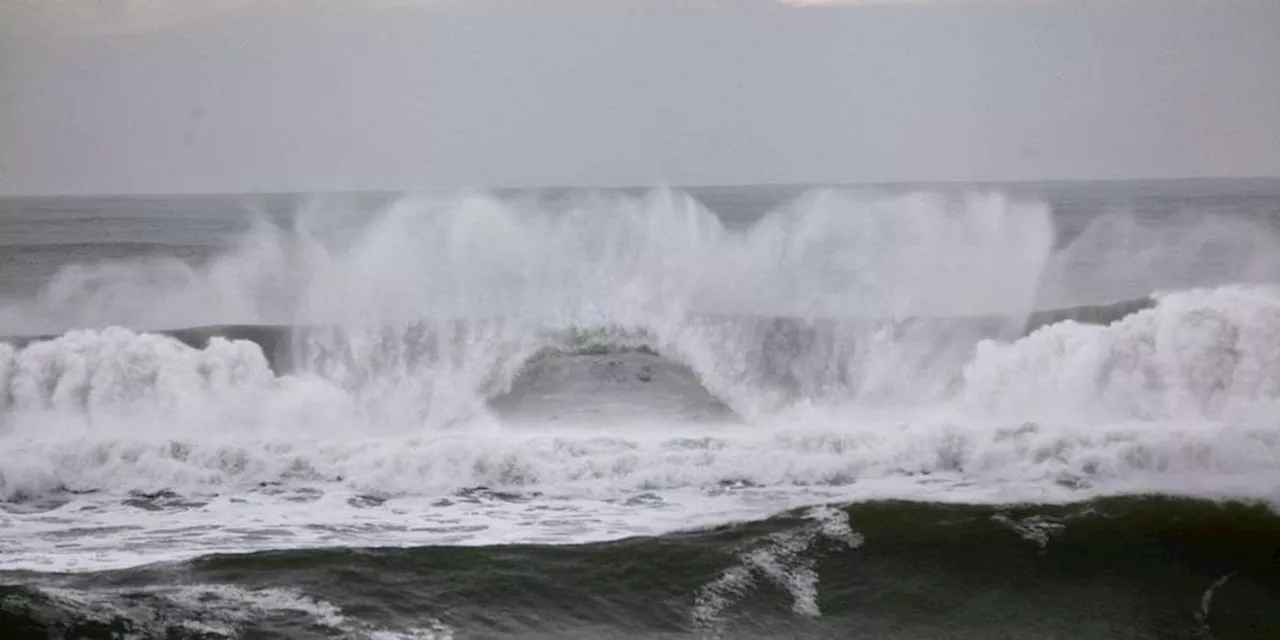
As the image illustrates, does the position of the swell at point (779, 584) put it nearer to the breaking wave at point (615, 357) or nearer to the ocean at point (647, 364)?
the ocean at point (647, 364)

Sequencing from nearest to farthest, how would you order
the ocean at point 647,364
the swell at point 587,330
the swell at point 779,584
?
the swell at point 779,584
the ocean at point 647,364
the swell at point 587,330

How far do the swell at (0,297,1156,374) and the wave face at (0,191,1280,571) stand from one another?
0.01 metres

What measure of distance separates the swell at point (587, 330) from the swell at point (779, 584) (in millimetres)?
649

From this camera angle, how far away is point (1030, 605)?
11.8 ft

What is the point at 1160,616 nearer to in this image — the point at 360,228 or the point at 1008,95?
the point at 1008,95

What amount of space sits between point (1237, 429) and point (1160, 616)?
2.90ft

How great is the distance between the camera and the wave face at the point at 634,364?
4086 mm

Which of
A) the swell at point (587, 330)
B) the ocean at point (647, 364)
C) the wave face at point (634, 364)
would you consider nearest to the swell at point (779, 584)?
the ocean at point (647, 364)

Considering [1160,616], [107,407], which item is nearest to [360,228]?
[107,407]

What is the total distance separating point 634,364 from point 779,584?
38.0 inches

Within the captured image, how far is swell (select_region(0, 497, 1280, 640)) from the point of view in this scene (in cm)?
344

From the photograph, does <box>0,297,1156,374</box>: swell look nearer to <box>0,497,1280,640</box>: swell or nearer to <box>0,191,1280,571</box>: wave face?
<box>0,191,1280,571</box>: wave face

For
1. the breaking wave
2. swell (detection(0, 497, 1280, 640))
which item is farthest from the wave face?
swell (detection(0, 497, 1280, 640))

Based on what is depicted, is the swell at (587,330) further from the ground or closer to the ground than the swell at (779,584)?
further from the ground
